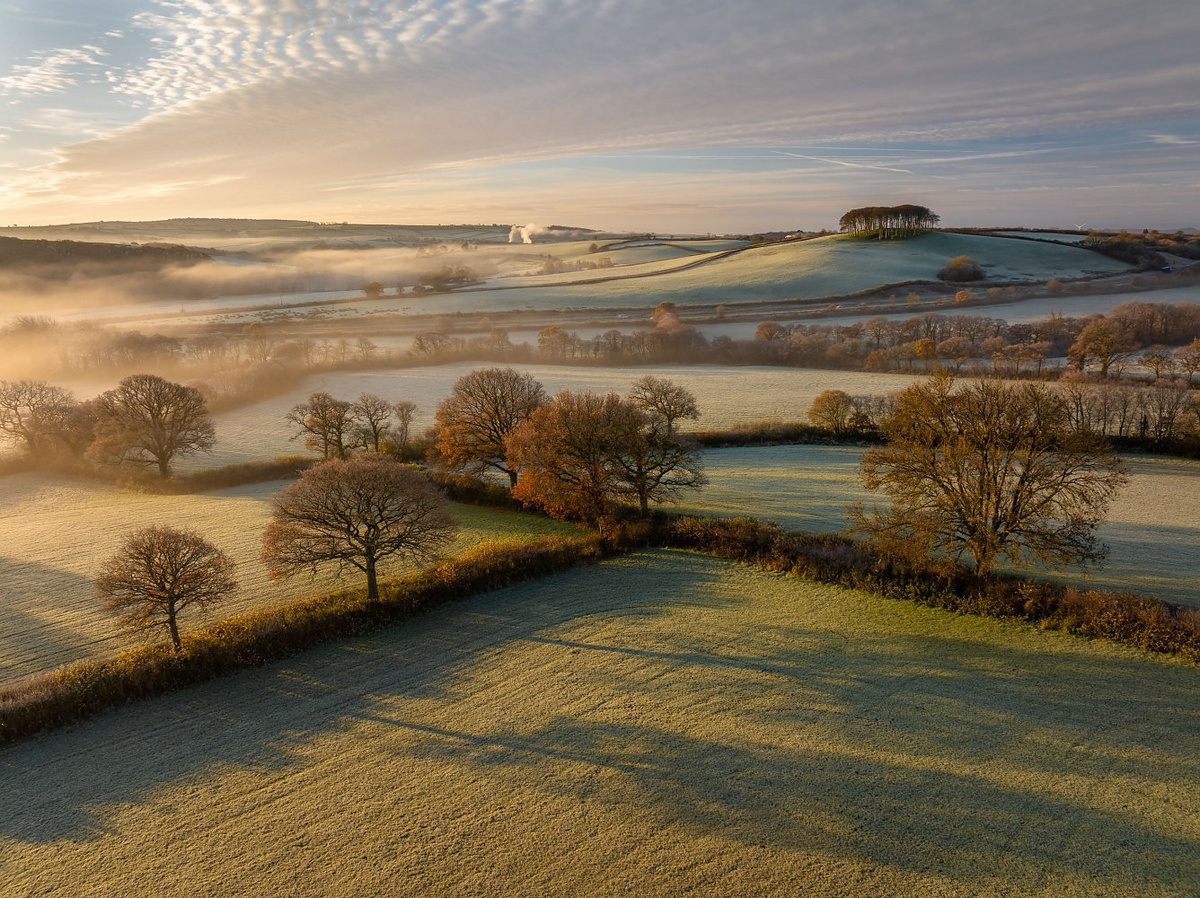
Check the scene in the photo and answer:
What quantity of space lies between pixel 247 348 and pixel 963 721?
298 ft

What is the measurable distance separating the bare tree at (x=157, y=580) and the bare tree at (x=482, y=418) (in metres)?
16.4

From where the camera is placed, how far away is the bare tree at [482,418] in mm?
40031

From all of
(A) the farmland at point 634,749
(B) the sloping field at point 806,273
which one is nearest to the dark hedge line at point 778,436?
(A) the farmland at point 634,749

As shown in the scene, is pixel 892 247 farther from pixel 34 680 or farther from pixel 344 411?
pixel 34 680

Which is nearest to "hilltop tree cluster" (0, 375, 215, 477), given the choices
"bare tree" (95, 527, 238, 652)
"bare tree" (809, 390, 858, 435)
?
"bare tree" (95, 527, 238, 652)

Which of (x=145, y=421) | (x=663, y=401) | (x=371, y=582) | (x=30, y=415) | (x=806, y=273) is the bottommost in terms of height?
(x=371, y=582)

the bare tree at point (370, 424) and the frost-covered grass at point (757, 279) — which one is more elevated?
the frost-covered grass at point (757, 279)

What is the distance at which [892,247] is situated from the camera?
138000mm

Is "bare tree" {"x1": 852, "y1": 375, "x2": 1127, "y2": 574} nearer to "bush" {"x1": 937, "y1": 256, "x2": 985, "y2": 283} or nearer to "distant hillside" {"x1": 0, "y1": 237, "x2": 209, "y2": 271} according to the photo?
"bush" {"x1": 937, "y1": 256, "x2": 985, "y2": 283}

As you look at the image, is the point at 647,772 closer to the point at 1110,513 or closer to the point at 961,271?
the point at 1110,513

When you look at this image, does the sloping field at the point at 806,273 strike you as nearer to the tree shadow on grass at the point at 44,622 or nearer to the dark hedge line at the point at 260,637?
the dark hedge line at the point at 260,637

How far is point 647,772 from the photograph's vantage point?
17641mm

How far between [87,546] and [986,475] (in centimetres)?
4147

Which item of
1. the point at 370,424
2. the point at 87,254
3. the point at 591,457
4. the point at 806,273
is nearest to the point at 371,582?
the point at 591,457
